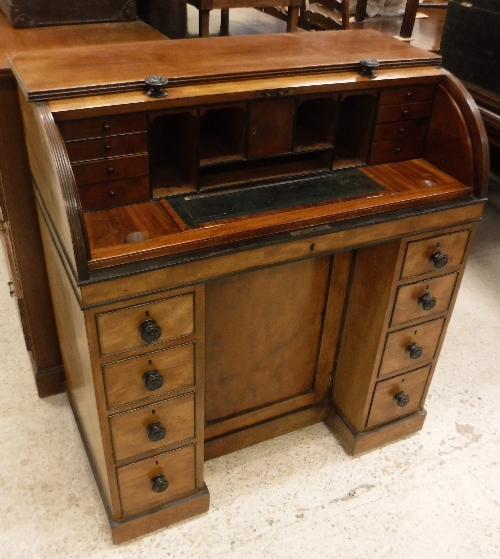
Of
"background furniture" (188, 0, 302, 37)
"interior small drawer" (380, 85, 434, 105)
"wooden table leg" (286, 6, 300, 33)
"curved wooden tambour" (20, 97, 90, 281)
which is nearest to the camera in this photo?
"curved wooden tambour" (20, 97, 90, 281)

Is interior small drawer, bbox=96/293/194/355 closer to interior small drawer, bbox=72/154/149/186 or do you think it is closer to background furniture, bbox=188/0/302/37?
interior small drawer, bbox=72/154/149/186

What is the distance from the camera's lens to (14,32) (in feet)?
6.31

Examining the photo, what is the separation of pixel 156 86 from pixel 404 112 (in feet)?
2.54

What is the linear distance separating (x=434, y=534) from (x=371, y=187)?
3.74ft

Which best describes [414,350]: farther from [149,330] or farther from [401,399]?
[149,330]

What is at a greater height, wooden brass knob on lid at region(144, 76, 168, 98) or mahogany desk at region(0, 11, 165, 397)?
wooden brass knob on lid at region(144, 76, 168, 98)

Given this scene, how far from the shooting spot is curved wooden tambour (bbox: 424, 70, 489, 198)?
163 centimetres

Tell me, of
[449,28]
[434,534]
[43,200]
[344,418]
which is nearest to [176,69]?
[43,200]

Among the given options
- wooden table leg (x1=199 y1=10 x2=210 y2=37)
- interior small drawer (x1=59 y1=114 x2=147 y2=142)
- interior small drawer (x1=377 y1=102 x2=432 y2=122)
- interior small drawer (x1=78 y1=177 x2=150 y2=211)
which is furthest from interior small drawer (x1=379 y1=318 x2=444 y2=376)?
wooden table leg (x1=199 y1=10 x2=210 y2=37)

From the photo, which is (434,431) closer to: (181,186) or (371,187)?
(371,187)

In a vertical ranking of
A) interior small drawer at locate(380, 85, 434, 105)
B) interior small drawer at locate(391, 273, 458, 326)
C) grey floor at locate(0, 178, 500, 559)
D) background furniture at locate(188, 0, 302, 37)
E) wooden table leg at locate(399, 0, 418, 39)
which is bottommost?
grey floor at locate(0, 178, 500, 559)

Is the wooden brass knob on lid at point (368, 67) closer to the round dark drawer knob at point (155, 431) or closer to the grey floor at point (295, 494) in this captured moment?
the round dark drawer knob at point (155, 431)

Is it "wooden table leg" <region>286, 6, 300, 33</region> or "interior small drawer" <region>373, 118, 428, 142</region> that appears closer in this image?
"interior small drawer" <region>373, 118, 428, 142</region>

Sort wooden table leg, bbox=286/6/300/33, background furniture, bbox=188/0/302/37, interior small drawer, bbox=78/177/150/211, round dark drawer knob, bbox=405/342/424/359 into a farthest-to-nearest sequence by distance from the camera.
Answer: wooden table leg, bbox=286/6/300/33 < background furniture, bbox=188/0/302/37 < round dark drawer knob, bbox=405/342/424/359 < interior small drawer, bbox=78/177/150/211
